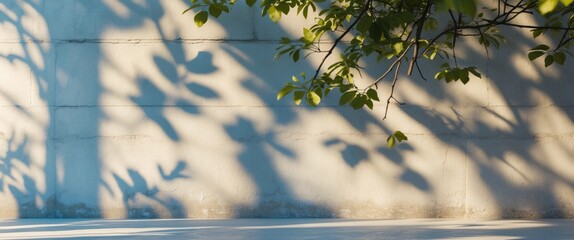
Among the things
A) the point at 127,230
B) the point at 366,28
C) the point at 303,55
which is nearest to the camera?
the point at 366,28

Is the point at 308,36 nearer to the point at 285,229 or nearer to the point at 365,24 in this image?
the point at 365,24

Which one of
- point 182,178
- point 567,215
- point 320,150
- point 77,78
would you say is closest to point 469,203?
point 567,215

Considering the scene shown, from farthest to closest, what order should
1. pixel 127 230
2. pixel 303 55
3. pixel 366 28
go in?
pixel 303 55, pixel 127 230, pixel 366 28

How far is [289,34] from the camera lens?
20.9ft

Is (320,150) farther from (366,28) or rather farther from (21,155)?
(366,28)

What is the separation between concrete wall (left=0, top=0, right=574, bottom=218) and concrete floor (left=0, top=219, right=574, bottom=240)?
21 centimetres

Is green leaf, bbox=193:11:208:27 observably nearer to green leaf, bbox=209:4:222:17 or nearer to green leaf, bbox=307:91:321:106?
green leaf, bbox=209:4:222:17

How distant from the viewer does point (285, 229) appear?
566 centimetres

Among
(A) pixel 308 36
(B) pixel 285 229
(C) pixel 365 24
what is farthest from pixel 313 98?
(B) pixel 285 229

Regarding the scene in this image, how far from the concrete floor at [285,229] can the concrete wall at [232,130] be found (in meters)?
0.21

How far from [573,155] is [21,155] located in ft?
12.7

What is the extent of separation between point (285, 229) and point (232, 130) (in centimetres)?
104

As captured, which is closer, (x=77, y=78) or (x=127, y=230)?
(x=127, y=230)

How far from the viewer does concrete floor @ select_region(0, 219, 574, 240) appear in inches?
206
